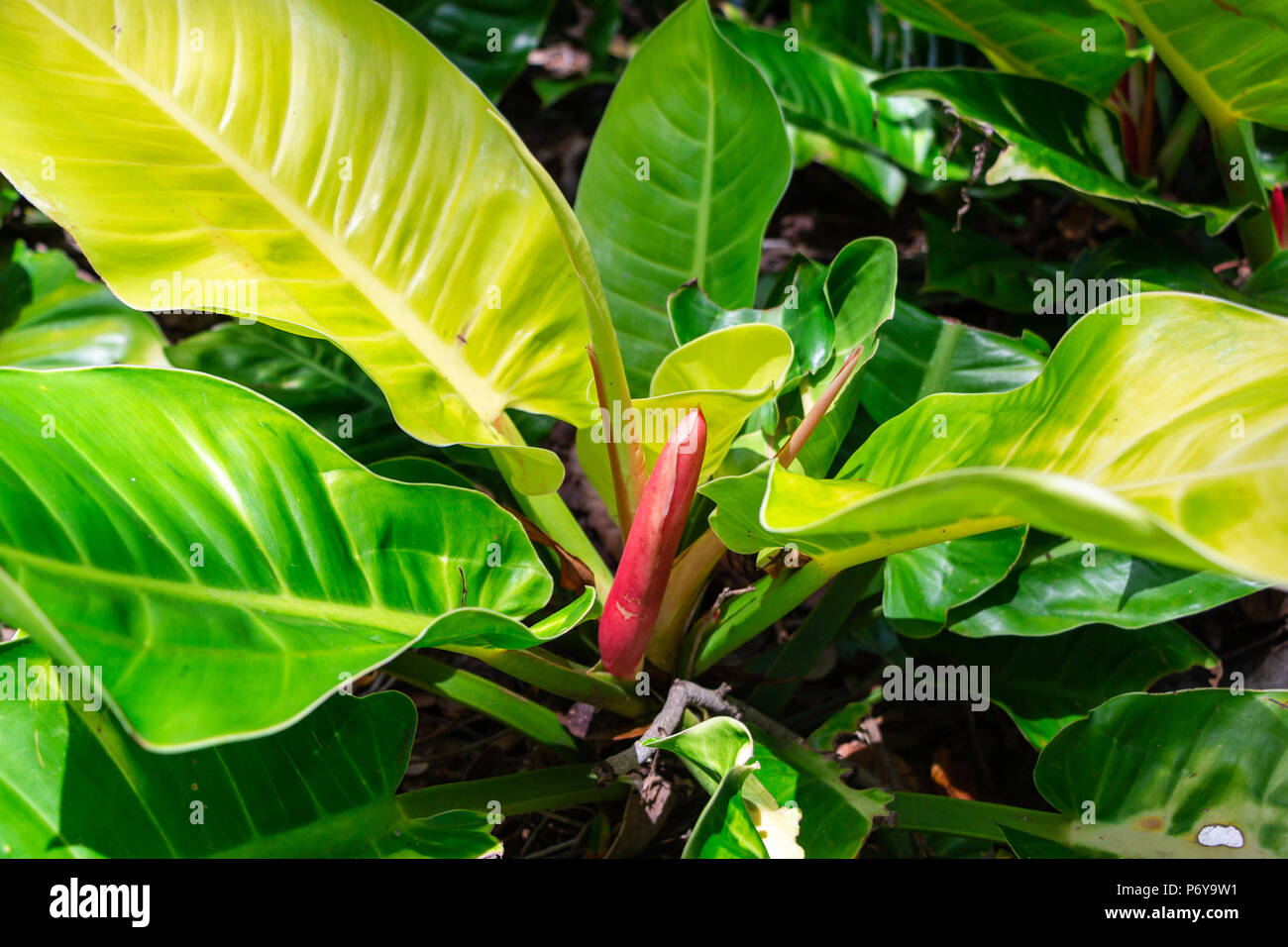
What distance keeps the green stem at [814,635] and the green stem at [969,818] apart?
0.63 feet

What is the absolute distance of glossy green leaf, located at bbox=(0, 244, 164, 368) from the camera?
1346 millimetres

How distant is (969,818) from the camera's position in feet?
3.11

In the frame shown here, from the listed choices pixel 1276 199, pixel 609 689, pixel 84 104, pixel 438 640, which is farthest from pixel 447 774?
pixel 1276 199

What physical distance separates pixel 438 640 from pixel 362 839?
236mm

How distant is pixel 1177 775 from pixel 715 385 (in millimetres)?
614

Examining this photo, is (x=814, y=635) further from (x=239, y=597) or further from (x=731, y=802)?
(x=239, y=597)

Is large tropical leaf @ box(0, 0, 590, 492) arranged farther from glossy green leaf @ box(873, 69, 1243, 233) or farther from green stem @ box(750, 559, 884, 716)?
glossy green leaf @ box(873, 69, 1243, 233)

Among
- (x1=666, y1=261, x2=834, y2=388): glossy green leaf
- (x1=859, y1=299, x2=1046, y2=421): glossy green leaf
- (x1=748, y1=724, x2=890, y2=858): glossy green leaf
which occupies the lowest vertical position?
(x1=748, y1=724, x2=890, y2=858): glossy green leaf

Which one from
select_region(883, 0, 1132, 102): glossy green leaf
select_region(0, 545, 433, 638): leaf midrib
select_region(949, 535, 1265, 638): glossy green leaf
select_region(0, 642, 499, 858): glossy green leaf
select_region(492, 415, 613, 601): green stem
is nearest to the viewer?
select_region(0, 545, 433, 638): leaf midrib

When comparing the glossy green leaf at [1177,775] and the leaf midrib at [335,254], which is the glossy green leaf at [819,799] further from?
the leaf midrib at [335,254]

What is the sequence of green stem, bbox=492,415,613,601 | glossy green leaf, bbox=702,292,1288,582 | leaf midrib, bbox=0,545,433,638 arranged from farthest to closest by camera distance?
green stem, bbox=492,415,613,601 < leaf midrib, bbox=0,545,433,638 < glossy green leaf, bbox=702,292,1288,582

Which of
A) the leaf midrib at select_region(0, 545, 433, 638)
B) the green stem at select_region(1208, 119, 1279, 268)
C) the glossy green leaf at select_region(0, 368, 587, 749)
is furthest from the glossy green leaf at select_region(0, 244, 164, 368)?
the green stem at select_region(1208, 119, 1279, 268)

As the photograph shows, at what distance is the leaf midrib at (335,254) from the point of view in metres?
0.83

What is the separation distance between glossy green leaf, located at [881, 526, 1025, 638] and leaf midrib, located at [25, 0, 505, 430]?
19.3 inches
